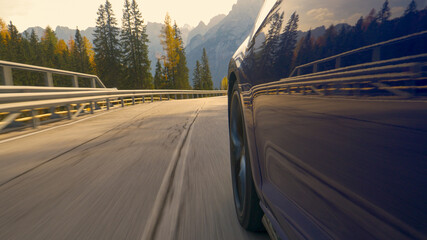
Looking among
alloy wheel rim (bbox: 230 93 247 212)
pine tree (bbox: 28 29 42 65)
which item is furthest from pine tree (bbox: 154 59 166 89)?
alloy wheel rim (bbox: 230 93 247 212)

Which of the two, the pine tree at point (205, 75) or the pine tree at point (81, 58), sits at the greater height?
the pine tree at point (81, 58)

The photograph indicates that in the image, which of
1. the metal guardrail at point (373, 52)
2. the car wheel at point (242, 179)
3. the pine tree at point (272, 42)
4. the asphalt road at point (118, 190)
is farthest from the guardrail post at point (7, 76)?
the metal guardrail at point (373, 52)

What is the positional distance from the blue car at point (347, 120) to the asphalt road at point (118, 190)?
1164 millimetres

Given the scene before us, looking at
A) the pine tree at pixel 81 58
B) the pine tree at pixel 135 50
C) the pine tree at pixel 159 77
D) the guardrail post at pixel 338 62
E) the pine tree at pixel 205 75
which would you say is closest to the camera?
the guardrail post at pixel 338 62

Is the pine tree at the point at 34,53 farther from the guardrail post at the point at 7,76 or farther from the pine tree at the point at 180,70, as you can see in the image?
the guardrail post at the point at 7,76

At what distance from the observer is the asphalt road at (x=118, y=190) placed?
2537 mm

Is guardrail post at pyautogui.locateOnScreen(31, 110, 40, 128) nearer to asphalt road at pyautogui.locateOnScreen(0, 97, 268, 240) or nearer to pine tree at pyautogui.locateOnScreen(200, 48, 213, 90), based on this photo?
asphalt road at pyautogui.locateOnScreen(0, 97, 268, 240)

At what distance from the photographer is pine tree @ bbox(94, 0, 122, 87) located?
197 ft

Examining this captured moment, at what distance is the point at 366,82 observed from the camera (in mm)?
897

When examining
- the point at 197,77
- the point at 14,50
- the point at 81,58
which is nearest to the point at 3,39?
the point at 14,50

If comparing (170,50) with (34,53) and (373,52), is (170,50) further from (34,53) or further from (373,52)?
(373,52)

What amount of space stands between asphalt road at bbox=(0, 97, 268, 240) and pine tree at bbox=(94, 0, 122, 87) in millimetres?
56213

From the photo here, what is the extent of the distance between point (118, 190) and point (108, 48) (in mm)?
62364

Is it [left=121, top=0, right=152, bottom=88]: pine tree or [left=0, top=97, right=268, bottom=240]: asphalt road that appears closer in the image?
[left=0, top=97, right=268, bottom=240]: asphalt road
